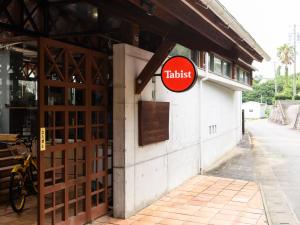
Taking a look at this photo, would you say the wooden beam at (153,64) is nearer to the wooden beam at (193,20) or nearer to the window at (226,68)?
the wooden beam at (193,20)

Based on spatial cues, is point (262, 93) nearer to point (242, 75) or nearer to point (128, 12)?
point (242, 75)

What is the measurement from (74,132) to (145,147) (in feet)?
5.79

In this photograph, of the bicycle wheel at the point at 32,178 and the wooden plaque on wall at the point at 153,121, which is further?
the bicycle wheel at the point at 32,178

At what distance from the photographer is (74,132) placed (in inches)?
247

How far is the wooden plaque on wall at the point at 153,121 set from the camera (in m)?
7.35

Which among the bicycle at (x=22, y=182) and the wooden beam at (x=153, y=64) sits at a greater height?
the wooden beam at (x=153, y=64)

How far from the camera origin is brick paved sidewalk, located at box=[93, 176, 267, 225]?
6.90 meters

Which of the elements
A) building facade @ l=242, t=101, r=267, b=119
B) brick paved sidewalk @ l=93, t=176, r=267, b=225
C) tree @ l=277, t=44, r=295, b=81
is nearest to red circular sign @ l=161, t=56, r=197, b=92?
brick paved sidewalk @ l=93, t=176, r=267, b=225

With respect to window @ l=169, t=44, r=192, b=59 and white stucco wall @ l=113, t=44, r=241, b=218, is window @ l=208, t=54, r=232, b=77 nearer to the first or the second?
white stucco wall @ l=113, t=44, r=241, b=218

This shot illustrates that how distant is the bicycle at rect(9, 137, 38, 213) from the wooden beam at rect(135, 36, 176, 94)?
2382 mm

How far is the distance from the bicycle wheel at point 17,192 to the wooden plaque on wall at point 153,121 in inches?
86.5

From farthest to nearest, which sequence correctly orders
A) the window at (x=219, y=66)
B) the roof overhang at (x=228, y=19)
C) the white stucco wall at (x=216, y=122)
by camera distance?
the window at (x=219, y=66) < the white stucco wall at (x=216, y=122) < the roof overhang at (x=228, y=19)

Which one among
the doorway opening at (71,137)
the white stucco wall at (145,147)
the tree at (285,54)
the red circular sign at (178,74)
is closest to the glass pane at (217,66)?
the white stucco wall at (145,147)

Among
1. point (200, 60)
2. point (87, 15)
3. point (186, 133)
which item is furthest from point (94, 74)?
point (200, 60)
